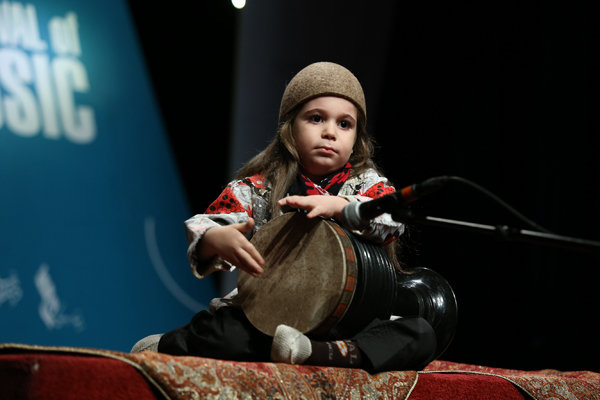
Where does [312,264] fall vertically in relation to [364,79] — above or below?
below

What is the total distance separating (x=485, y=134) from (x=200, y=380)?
2312 millimetres

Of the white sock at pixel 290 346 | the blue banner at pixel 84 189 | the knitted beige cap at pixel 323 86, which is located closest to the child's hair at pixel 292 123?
the knitted beige cap at pixel 323 86

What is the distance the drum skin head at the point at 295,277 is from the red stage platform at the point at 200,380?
18 centimetres

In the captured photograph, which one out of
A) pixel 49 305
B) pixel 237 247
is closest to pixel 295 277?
pixel 237 247

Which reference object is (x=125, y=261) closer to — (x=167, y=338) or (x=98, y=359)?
(x=167, y=338)

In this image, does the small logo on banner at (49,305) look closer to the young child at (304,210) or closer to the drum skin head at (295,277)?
the young child at (304,210)

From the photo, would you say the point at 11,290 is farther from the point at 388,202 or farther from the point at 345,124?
the point at 388,202

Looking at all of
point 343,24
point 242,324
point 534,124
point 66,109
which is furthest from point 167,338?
point 343,24

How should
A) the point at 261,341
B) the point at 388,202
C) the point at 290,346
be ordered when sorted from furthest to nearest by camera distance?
the point at 261,341
the point at 290,346
the point at 388,202

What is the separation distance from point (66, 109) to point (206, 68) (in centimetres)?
85

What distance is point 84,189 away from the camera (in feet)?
9.93

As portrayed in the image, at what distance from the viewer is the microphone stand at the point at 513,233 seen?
1038mm

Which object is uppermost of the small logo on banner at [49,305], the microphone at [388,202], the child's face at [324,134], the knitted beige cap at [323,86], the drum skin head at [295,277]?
the knitted beige cap at [323,86]

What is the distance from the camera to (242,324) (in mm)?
1612
